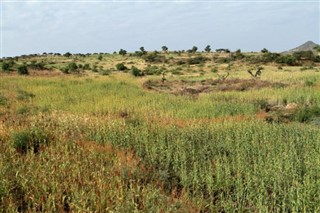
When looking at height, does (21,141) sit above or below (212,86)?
below

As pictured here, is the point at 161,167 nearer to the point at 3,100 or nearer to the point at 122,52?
the point at 3,100

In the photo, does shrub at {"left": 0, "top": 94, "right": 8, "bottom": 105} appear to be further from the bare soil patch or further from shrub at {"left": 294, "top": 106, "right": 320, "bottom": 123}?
shrub at {"left": 294, "top": 106, "right": 320, "bottom": 123}

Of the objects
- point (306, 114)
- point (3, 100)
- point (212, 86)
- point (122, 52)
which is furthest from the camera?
point (122, 52)

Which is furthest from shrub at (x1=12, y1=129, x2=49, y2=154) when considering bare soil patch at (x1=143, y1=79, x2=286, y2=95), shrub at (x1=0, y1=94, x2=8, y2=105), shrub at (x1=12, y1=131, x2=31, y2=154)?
bare soil patch at (x1=143, y1=79, x2=286, y2=95)

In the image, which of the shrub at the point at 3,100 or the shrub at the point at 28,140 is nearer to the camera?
the shrub at the point at 28,140

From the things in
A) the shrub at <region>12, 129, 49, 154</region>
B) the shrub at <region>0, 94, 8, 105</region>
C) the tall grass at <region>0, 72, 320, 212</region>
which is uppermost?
the shrub at <region>0, 94, 8, 105</region>

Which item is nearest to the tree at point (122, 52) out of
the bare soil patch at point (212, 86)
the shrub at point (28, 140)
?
the bare soil patch at point (212, 86)

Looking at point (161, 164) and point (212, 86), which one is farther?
point (212, 86)

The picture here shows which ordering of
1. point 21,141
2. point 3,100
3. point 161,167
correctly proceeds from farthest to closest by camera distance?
point 3,100, point 21,141, point 161,167

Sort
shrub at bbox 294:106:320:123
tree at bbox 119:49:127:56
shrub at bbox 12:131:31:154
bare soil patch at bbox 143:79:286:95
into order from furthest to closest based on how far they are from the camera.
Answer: tree at bbox 119:49:127:56, bare soil patch at bbox 143:79:286:95, shrub at bbox 294:106:320:123, shrub at bbox 12:131:31:154

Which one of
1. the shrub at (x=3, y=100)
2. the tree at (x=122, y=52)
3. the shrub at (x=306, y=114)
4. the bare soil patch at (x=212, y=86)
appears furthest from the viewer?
the tree at (x=122, y=52)

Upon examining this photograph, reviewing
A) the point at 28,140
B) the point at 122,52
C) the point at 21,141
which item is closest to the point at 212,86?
the point at 28,140

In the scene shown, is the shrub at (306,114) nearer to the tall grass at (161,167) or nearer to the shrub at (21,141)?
the tall grass at (161,167)

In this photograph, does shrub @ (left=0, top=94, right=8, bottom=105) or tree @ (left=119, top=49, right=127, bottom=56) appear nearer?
shrub @ (left=0, top=94, right=8, bottom=105)
